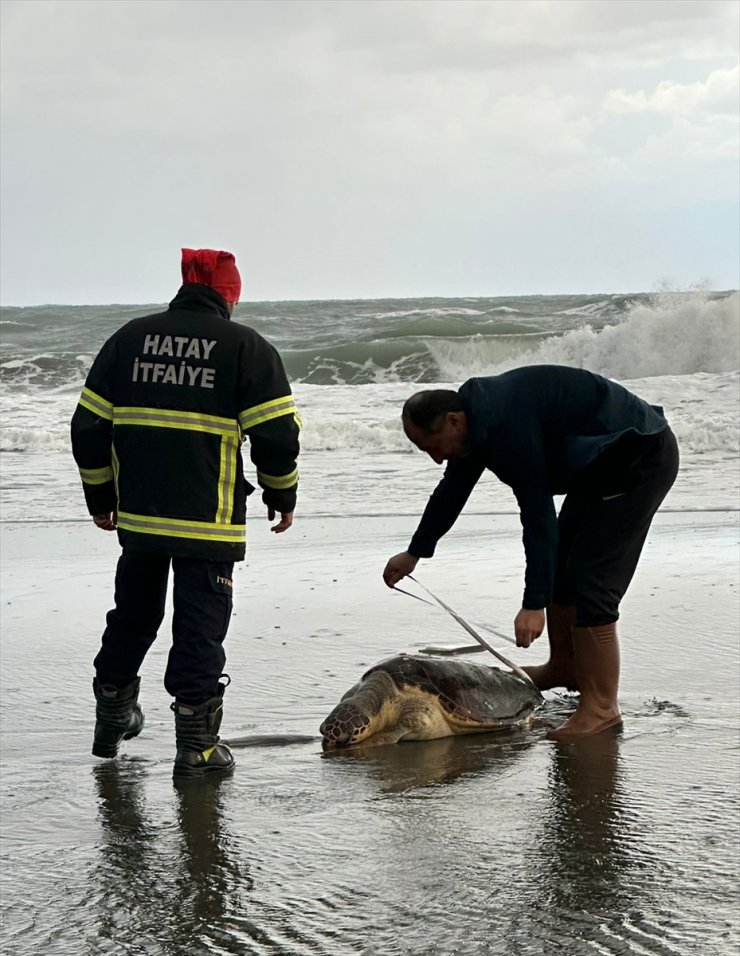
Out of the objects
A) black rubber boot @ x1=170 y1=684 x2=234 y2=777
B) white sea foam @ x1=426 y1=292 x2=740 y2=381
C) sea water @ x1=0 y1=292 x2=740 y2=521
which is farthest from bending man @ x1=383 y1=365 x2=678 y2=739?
white sea foam @ x1=426 y1=292 x2=740 y2=381

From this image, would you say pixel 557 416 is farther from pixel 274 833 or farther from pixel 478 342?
pixel 478 342

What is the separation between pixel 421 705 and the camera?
4.32 meters

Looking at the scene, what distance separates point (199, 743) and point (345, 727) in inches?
19.5

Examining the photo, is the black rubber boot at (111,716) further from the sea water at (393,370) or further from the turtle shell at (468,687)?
the sea water at (393,370)

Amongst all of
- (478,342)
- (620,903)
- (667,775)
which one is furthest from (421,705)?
(478,342)

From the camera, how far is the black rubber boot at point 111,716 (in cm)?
408

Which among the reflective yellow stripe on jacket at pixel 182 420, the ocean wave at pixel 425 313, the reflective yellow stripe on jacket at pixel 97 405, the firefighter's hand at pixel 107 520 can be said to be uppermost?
the ocean wave at pixel 425 313

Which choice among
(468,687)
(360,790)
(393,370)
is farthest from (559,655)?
(393,370)

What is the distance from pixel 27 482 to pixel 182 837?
9231mm

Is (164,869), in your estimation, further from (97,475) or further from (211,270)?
(211,270)

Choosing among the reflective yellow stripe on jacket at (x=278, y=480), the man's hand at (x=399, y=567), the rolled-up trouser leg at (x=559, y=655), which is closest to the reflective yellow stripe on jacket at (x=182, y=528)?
the reflective yellow stripe on jacket at (x=278, y=480)

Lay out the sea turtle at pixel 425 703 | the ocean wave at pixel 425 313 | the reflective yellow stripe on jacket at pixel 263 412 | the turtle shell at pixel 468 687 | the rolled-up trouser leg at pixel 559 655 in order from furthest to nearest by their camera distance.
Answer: the ocean wave at pixel 425 313
the rolled-up trouser leg at pixel 559 655
the turtle shell at pixel 468 687
the sea turtle at pixel 425 703
the reflective yellow stripe on jacket at pixel 263 412

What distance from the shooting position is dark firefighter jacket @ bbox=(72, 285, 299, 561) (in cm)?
384

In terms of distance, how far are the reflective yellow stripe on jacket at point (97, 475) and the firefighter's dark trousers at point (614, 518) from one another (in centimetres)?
152
